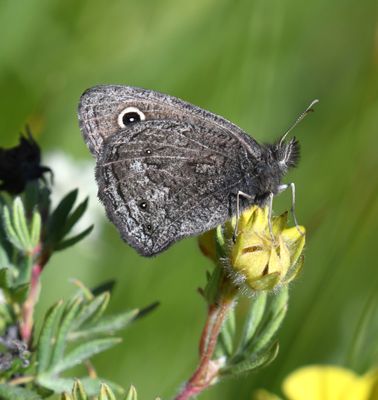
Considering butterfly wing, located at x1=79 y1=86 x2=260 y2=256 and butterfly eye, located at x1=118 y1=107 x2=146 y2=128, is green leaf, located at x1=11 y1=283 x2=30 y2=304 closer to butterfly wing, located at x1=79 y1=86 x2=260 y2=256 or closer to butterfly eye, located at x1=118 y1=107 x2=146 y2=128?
butterfly wing, located at x1=79 y1=86 x2=260 y2=256

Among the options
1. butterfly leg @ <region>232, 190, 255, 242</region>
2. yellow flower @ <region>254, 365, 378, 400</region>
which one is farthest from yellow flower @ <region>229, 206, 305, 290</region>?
yellow flower @ <region>254, 365, 378, 400</region>

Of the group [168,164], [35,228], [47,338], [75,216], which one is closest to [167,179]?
[168,164]

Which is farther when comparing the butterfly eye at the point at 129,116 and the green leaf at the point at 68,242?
the butterfly eye at the point at 129,116

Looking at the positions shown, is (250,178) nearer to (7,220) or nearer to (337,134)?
(7,220)

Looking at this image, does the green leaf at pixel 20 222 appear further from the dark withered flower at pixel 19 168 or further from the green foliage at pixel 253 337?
the green foliage at pixel 253 337

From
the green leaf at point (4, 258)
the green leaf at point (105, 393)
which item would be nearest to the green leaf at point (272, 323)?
the green leaf at point (105, 393)

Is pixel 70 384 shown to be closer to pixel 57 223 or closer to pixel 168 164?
pixel 57 223

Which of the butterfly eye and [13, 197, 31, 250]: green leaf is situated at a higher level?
the butterfly eye
